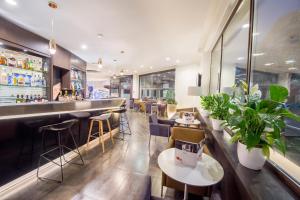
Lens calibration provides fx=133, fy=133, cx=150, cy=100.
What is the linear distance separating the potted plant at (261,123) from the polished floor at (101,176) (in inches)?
38.2

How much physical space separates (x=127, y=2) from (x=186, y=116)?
2.85 meters

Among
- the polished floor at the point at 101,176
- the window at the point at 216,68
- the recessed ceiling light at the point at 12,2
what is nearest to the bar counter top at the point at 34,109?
the polished floor at the point at 101,176

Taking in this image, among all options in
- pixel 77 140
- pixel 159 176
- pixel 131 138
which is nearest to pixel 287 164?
pixel 159 176

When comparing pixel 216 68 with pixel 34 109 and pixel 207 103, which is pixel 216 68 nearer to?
pixel 207 103

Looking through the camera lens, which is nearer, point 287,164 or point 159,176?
point 287,164

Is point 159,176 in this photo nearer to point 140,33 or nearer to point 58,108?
point 58,108

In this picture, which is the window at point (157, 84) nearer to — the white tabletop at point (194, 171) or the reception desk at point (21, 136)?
the reception desk at point (21, 136)

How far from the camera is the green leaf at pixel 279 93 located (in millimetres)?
837

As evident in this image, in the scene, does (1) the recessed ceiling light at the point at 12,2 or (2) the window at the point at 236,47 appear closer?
(2) the window at the point at 236,47

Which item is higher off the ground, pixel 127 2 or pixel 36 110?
pixel 127 2

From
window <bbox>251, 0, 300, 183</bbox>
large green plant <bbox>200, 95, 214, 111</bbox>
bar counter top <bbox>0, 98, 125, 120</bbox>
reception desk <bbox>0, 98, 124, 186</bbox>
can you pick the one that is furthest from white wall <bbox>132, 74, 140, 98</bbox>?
window <bbox>251, 0, 300, 183</bbox>

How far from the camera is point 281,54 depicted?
1147 mm

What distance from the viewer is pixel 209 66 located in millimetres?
5000

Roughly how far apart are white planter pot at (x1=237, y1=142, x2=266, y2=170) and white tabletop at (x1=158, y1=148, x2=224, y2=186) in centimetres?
29
